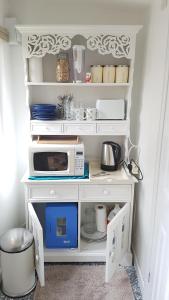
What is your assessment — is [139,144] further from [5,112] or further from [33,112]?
[5,112]

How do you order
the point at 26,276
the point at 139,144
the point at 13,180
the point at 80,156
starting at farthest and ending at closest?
the point at 13,180 < the point at 139,144 < the point at 80,156 < the point at 26,276

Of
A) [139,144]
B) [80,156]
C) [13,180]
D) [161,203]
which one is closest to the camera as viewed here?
[161,203]

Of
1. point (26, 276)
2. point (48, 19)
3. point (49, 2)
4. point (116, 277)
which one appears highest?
point (49, 2)

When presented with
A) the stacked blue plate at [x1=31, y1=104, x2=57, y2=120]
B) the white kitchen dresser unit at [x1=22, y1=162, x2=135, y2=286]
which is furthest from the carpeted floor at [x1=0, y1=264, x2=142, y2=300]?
the stacked blue plate at [x1=31, y1=104, x2=57, y2=120]

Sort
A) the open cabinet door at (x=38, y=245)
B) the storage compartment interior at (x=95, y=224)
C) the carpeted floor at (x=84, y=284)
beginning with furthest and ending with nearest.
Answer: the storage compartment interior at (x=95, y=224)
the carpeted floor at (x=84, y=284)
the open cabinet door at (x=38, y=245)

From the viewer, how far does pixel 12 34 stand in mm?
1929

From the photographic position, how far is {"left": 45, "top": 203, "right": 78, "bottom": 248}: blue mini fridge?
197 cm

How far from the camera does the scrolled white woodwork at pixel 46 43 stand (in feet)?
5.88

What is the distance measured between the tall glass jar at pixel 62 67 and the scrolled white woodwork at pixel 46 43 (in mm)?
92

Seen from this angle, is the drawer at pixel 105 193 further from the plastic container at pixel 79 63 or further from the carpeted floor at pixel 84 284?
the plastic container at pixel 79 63

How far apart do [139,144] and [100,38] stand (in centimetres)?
88

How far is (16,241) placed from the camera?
5.64 feet

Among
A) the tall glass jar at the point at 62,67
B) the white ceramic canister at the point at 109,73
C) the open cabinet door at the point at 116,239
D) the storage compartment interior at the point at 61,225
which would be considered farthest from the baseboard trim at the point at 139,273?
the tall glass jar at the point at 62,67

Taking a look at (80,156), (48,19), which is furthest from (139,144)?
(48,19)
